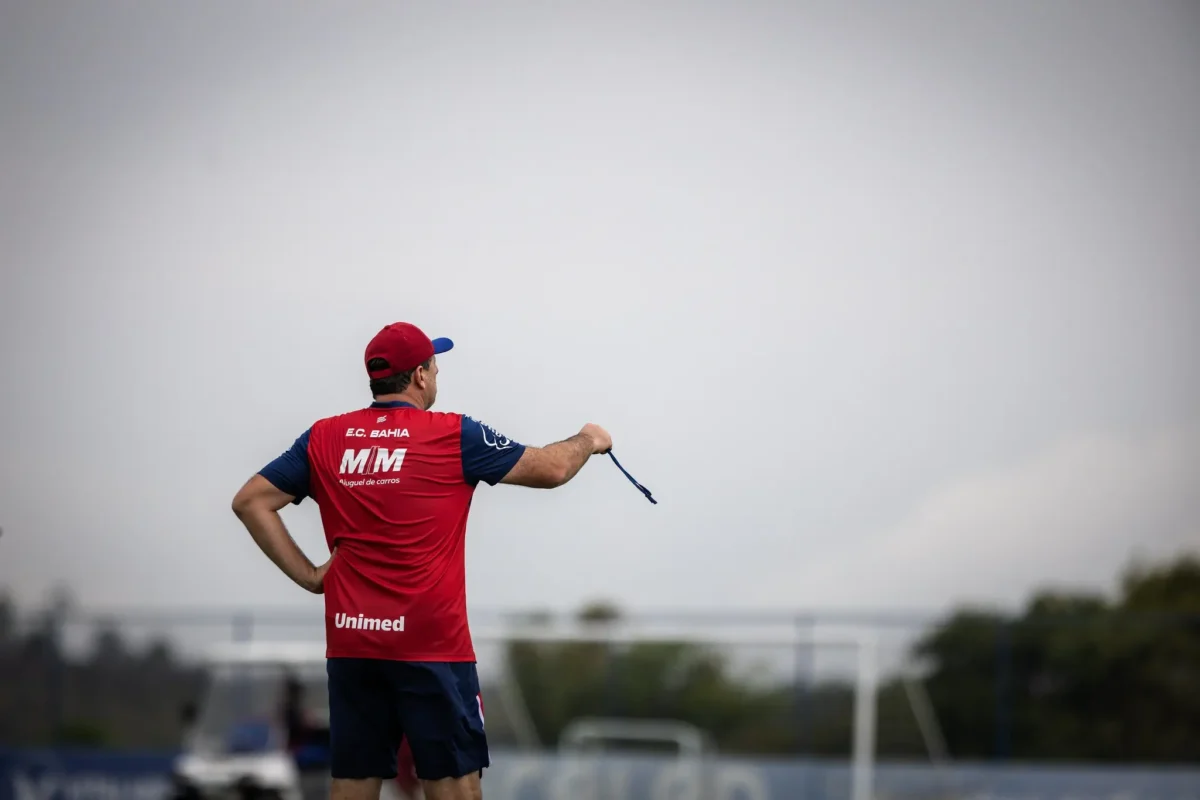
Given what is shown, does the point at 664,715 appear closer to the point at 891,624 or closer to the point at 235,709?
the point at 891,624

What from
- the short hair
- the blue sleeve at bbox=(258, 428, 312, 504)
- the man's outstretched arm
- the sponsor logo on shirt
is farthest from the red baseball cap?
the sponsor logo on shirt

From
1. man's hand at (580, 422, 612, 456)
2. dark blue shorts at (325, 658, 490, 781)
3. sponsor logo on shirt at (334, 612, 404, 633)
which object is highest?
man's hand at (580, 422, 612, 456)

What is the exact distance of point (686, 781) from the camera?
48.0 ft

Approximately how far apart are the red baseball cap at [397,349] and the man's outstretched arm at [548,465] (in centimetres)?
47

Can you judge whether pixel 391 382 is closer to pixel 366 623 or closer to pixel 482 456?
pixel 482 456

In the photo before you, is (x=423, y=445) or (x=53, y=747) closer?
(x=423, y=445)

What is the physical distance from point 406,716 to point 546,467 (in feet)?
2.91

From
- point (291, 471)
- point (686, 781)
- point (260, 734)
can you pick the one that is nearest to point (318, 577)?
point (291, 471)

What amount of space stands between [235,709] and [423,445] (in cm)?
1040

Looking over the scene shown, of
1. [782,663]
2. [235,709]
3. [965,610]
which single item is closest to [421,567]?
[235,709]

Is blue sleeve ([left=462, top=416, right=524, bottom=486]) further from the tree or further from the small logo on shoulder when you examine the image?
the tree

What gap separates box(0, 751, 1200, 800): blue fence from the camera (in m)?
13.5

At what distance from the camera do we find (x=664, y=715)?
19.3 meters

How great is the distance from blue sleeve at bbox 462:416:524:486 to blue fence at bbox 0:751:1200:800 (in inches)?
387
